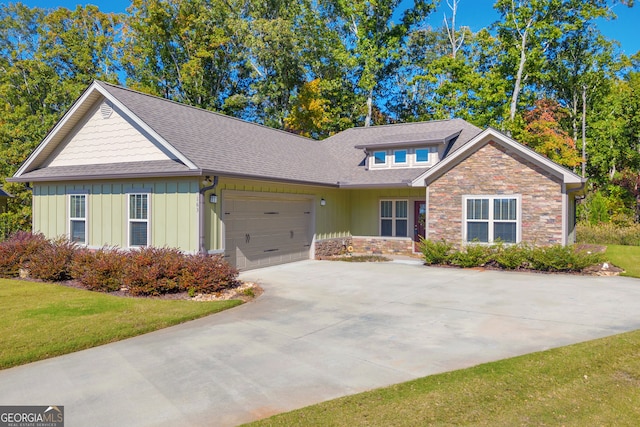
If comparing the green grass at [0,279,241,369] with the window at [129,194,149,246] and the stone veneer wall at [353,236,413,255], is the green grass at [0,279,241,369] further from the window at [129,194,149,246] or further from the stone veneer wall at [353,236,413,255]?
the stone veneer wall at [353,236,413,255]

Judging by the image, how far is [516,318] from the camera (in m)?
7.52

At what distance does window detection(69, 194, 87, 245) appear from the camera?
44.9ft

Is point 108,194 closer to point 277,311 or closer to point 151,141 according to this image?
point 151,141

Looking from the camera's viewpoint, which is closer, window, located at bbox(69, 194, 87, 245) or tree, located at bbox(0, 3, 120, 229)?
window, located at bbox(69, 194, 87, 245)

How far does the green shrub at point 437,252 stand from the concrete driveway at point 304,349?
3.69 m

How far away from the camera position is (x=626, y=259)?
1452cm

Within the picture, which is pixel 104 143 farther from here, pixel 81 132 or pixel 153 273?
pixel 153 273

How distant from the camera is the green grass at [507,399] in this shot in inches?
155

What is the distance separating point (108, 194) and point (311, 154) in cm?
879

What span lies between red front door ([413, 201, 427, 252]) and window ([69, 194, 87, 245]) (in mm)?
12020

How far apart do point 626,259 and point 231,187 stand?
13.5 m

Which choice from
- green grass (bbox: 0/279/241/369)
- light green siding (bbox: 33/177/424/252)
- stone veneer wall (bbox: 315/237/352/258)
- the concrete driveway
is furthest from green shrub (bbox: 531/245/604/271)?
green grass (bbox: 0/279/241/369)

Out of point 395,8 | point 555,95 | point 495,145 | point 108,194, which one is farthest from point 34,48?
point 555,95

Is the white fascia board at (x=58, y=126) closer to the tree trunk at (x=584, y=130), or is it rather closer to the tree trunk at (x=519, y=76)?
the tree trunk at (x=519, y=76)
